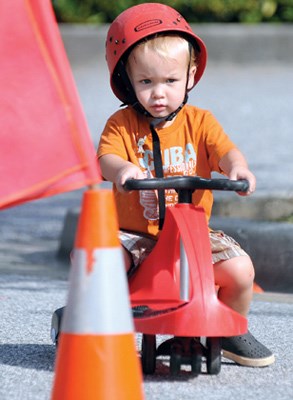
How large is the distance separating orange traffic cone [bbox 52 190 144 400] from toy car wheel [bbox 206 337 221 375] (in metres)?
0.79

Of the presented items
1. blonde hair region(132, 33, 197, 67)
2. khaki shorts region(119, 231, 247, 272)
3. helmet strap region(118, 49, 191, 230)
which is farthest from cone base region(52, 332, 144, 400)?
blonde hair region(132, 33, 197, 67)

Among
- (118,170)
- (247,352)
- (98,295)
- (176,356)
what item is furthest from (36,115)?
(247,352)

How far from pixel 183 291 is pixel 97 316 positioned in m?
0.74

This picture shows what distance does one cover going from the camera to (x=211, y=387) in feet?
14.1

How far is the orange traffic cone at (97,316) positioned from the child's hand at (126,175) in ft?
2.04

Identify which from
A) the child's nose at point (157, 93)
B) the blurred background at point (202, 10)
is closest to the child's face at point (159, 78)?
the child's nose at point (157, 93)

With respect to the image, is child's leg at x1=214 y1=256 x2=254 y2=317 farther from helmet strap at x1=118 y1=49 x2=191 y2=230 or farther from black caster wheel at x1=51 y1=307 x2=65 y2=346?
black caster wheel at x1=51 y1=307 x2=65 y2=346

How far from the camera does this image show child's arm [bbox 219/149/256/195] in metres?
4.39

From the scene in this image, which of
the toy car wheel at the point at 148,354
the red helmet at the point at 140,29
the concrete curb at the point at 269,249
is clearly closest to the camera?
the toy car wheel at the point at 148,354

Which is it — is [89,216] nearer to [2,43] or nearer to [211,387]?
[2,43]

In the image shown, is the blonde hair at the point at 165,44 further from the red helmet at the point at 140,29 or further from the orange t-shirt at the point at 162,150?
the orange t-shirt at the point at 162,150

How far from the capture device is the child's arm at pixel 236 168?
14.4ft

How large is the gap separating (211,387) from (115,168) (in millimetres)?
918

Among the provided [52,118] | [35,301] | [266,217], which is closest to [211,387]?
[52,118]
